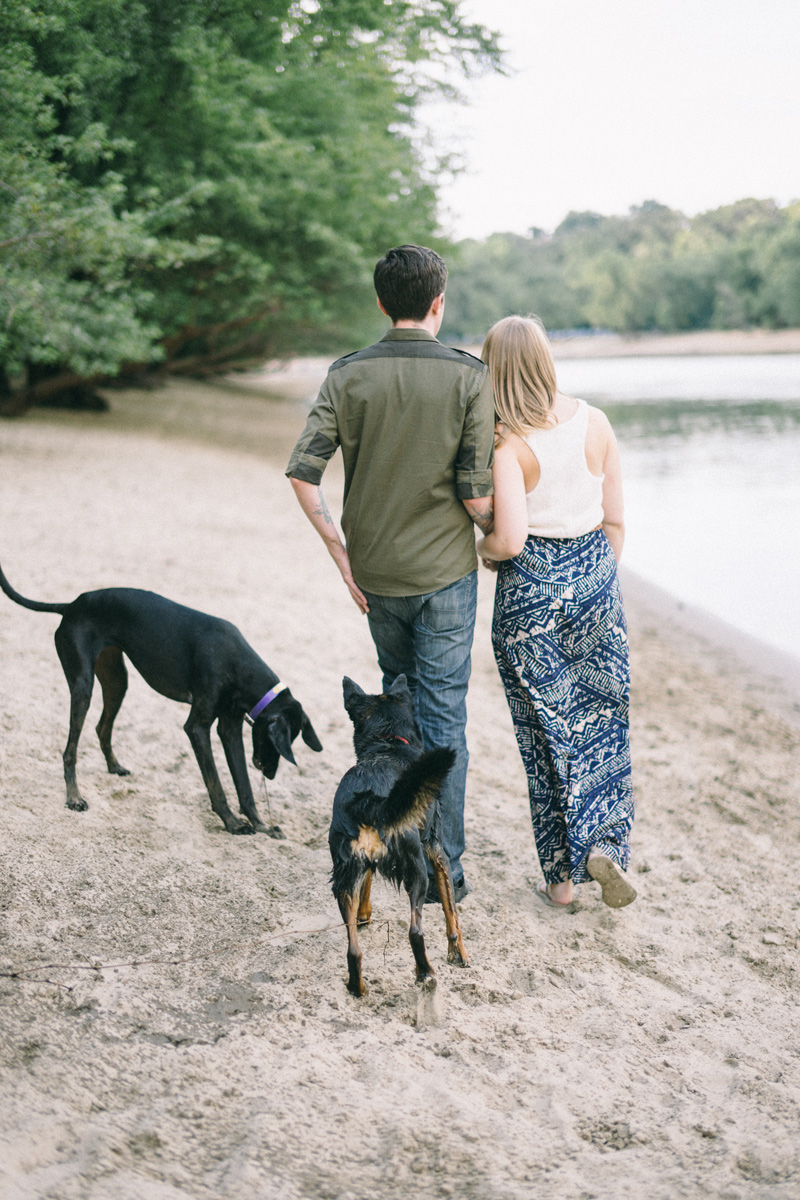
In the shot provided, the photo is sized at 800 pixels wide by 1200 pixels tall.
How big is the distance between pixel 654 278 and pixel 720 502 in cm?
8175

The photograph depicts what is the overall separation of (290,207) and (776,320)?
2779 inches

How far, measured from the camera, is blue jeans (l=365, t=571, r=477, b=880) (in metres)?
3.05

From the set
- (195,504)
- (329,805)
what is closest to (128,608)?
(329,805)

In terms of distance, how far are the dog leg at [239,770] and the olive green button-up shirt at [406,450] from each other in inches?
43.4

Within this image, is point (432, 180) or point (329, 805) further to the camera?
point (432, 180)

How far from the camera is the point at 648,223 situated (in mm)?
129375

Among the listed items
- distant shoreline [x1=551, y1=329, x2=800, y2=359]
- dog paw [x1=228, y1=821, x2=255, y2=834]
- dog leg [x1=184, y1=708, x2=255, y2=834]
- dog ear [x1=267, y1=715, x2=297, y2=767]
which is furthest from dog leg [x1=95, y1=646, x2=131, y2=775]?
distant shoreline [x1=551, y1=329, x2=800, y2=359]

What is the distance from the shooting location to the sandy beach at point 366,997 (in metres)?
2.11

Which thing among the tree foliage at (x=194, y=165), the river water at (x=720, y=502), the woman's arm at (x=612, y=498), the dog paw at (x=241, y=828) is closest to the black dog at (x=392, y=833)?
the dog paw at (x=241, y=828)

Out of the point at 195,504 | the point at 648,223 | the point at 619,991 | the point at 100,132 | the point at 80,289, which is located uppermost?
the point at 648,223

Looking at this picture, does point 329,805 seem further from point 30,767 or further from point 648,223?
point 648,223

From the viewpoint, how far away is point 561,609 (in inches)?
124

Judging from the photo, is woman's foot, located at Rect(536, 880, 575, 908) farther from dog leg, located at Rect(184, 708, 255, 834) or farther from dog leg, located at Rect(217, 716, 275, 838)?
dog leg, located at Rect(184, 708, 255, 834)

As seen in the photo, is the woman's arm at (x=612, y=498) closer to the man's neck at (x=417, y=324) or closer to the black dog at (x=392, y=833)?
the man's neck at (x=417, y=324)
